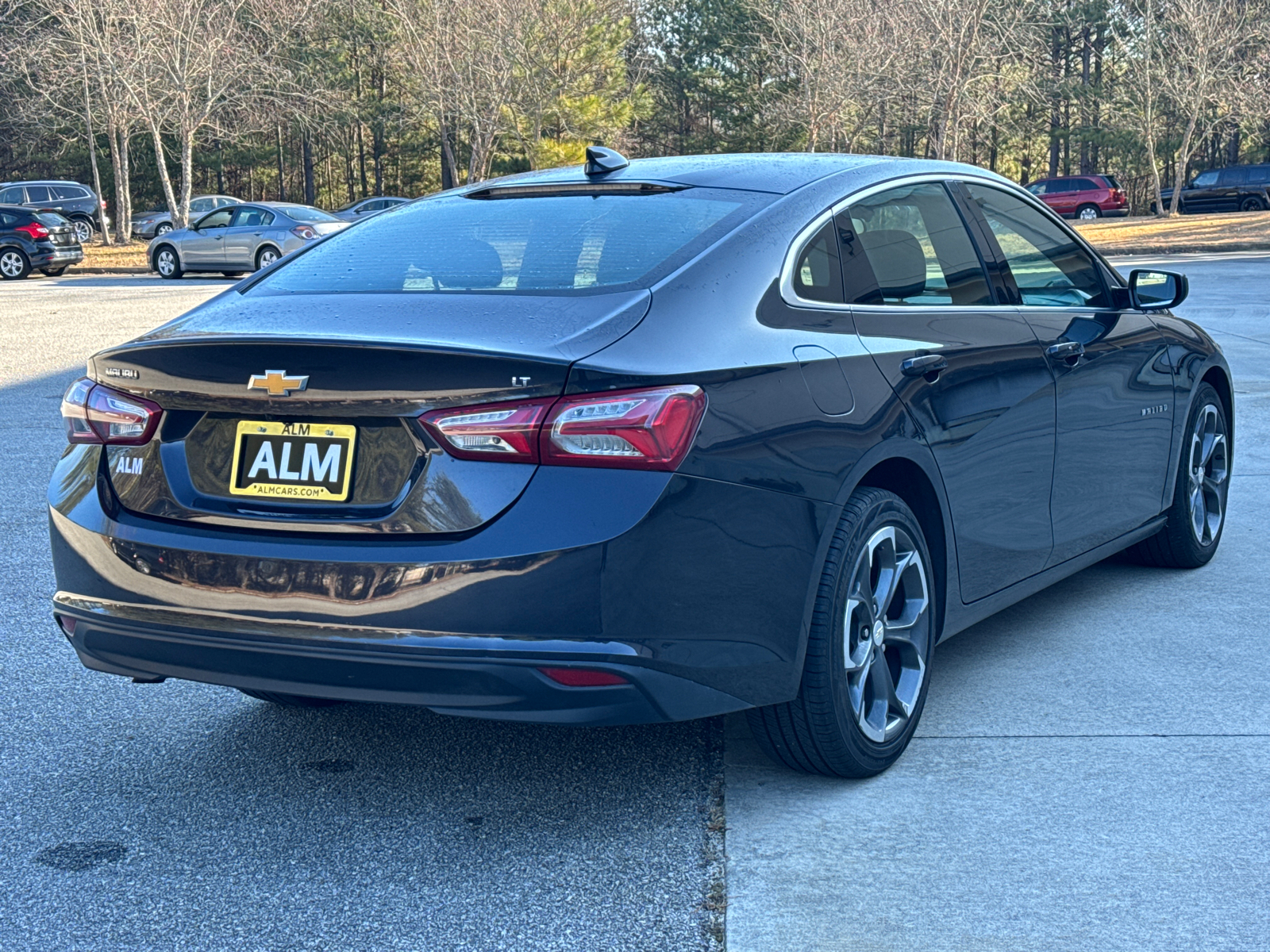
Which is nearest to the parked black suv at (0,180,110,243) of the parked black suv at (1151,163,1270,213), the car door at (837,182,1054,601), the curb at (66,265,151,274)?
the curb at (66,265,151,274)

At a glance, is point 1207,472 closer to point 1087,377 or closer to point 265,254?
point 1087,377

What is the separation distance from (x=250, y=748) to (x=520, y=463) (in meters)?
1.56

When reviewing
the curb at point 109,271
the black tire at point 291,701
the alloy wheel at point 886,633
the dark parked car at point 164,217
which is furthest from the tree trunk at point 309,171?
the alloy wheel at point 886,633

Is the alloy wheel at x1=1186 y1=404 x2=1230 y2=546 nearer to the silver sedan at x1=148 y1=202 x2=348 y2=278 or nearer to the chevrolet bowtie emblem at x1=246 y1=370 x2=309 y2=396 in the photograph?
the chevrolet bowtie emblem at x1=246 y1=370 x2=309 y2=396

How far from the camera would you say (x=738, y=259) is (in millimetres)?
3361

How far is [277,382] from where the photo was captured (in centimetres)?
303

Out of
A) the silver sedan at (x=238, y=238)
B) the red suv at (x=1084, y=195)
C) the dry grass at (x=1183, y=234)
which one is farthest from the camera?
the red suv at (x=1084, y=195)

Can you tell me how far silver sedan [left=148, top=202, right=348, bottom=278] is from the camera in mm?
27828

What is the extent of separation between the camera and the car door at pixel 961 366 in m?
3.75

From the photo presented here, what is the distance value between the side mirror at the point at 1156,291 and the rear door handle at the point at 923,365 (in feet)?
5.25

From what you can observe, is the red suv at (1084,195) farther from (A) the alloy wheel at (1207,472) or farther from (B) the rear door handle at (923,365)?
(B) the rear door handle at (923,365)

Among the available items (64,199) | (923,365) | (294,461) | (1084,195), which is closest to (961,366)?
(923,365)

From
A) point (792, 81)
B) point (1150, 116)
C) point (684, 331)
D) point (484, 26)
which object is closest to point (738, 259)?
point (684, 331)

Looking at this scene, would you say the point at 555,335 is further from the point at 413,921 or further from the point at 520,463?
the point at 413,921
